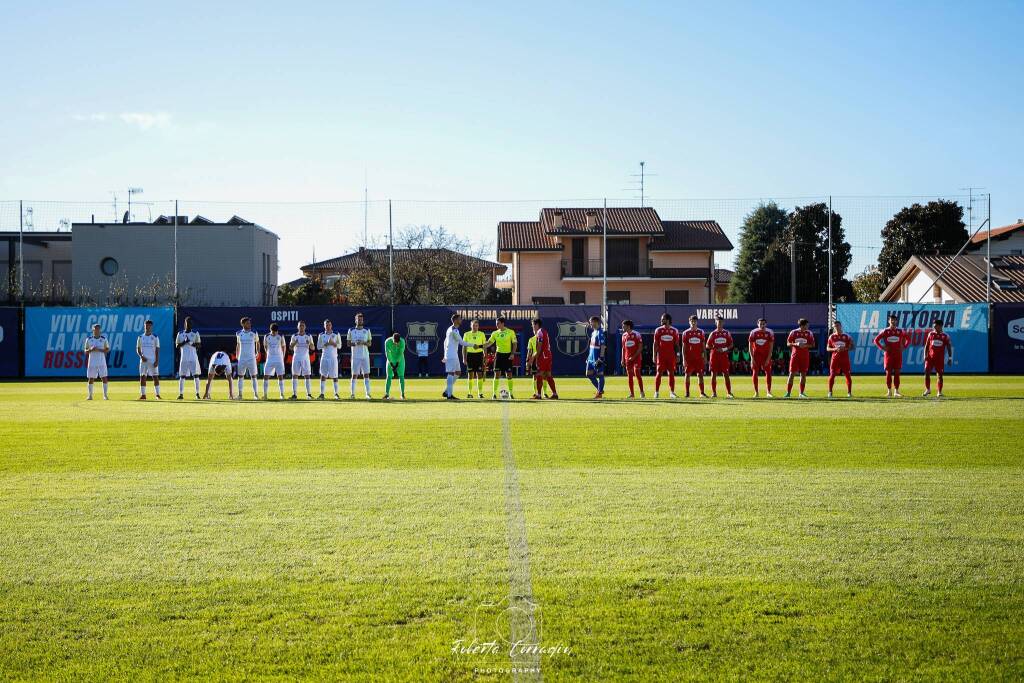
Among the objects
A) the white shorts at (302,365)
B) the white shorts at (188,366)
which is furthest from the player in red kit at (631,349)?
the white shorts at (188,366)

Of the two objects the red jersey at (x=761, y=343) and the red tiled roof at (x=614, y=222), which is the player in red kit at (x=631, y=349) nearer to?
the red jersey at (x=761, y=343)

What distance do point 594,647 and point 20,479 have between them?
780 cm

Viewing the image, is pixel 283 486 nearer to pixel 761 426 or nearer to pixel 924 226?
pixel 761 426

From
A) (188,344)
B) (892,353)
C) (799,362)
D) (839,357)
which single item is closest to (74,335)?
(188,344)

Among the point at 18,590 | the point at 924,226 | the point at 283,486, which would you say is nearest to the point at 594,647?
the point at 18,590

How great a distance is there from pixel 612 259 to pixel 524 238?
5787 millimetres

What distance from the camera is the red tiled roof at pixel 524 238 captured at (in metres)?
57.7

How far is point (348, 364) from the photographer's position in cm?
3597

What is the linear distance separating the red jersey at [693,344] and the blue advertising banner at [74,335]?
20343 millimetres

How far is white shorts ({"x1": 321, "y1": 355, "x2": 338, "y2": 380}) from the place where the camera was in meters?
25.0

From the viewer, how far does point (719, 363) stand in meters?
24.7

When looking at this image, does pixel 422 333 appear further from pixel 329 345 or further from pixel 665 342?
pixel 665 342

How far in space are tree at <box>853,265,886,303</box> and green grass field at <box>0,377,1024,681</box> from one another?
5441cm

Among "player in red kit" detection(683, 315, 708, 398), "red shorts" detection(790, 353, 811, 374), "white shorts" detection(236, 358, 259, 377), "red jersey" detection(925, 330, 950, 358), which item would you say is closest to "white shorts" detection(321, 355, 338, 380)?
"white shorts" detection(236, 358, 259, 377)
